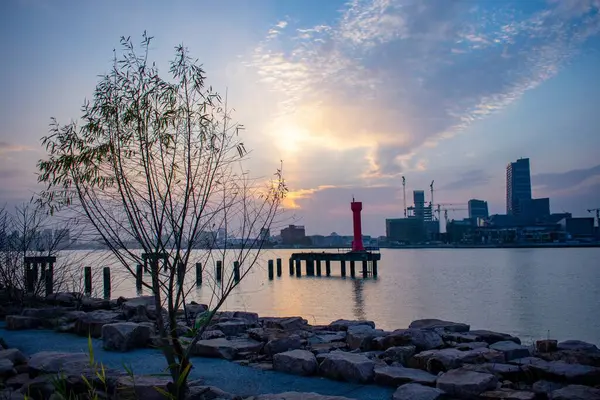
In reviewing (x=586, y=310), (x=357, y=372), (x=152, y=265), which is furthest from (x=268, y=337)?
(x=586, y=310)

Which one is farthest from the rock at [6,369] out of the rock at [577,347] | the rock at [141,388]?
the rock at [577,347]

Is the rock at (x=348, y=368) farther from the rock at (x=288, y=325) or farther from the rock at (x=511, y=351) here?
the rock at (x=288, y=325)

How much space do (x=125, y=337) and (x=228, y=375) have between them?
2029mm

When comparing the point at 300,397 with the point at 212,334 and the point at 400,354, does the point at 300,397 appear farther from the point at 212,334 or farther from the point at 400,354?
the point at 212,334

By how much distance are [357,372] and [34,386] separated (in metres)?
3.63

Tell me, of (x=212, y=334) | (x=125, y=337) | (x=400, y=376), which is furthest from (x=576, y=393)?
(x=125, y=337)

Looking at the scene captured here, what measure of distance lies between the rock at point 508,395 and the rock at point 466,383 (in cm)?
10

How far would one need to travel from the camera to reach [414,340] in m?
7.24

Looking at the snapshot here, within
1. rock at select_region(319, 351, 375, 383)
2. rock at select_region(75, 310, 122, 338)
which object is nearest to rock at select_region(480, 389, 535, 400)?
rock at select_region(319, 351, 375, 383)

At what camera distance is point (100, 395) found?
5191 mm

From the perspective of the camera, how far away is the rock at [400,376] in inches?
224

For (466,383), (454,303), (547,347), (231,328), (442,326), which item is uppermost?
(466,383)

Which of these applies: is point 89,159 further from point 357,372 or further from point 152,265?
point 357,372

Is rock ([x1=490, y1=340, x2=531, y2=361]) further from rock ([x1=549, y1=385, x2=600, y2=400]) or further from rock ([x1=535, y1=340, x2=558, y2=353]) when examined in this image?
rock ([x1=549, y1=385, x2=600, y2=400])
